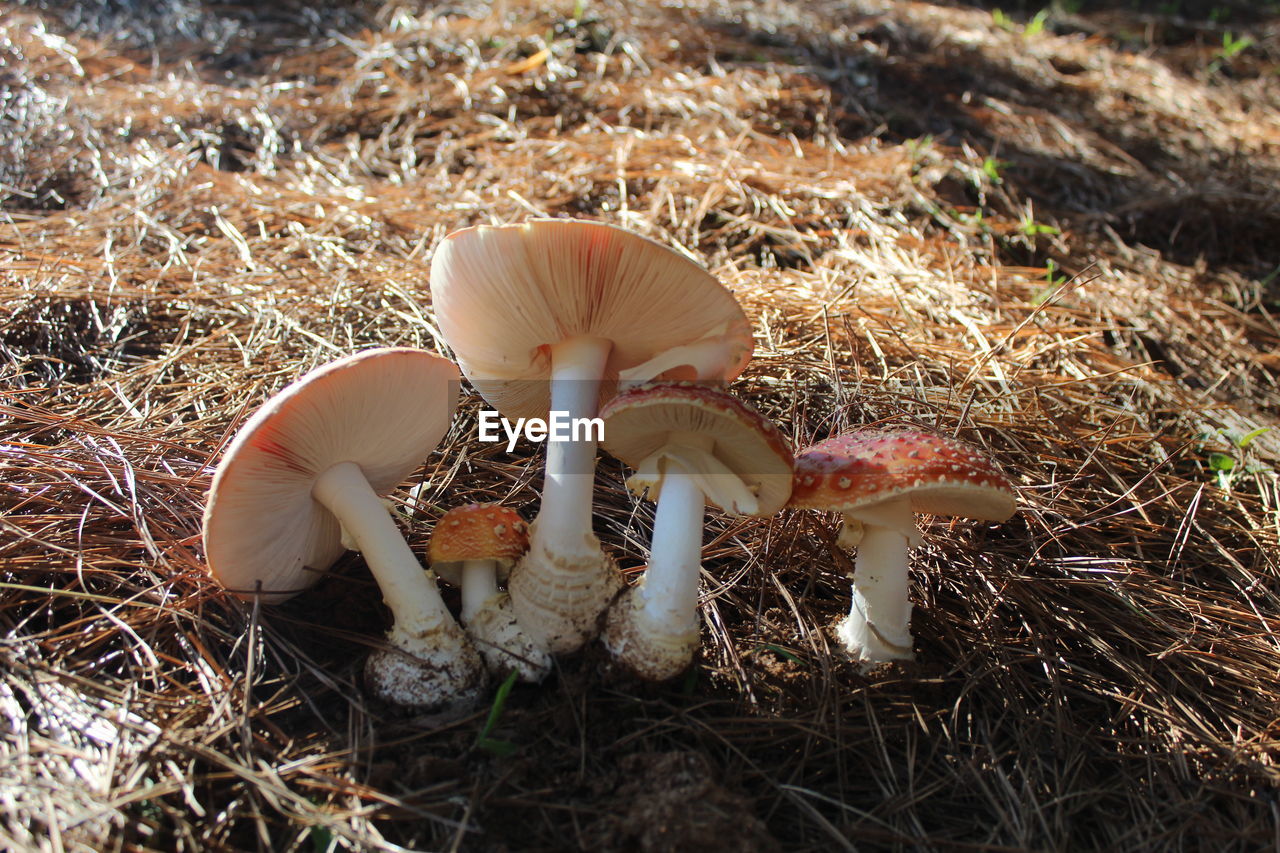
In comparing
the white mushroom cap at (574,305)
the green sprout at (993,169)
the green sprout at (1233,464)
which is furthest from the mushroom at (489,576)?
the green sprout at (993,169)

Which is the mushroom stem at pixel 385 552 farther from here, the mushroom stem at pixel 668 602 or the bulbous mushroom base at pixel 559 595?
the mushroom stem at pixel 668 602

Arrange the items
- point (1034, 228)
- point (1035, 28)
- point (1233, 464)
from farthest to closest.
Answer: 1. point (1035, 28)
2. point (1034, 228)
3. point (1233, 464)

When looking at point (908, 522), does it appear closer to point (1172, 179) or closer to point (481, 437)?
point (481, 437)

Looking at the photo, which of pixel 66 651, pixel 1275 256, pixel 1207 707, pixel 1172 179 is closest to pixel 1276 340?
pixel 1275 256

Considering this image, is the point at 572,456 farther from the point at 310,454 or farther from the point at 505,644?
the point at 310,454

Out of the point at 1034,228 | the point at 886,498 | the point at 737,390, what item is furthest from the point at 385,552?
the point at 1034,228

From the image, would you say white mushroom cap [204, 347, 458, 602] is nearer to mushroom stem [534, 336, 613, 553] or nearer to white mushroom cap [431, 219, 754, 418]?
white mushroom cap [431, 219, 754, 418]
